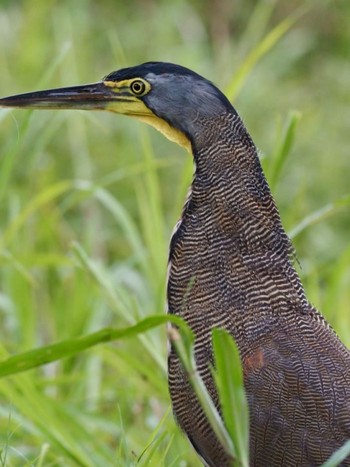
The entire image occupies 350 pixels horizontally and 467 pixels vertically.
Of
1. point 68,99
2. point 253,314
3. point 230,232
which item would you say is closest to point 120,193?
point 68,99

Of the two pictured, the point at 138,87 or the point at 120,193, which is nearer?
the point at 138,87

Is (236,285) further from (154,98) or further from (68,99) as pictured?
(68,99)

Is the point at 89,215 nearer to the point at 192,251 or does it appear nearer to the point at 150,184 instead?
the point at 150,184

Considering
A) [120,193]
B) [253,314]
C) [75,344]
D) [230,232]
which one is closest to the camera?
[75,344]

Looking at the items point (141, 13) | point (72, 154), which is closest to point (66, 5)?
point (141, 13)

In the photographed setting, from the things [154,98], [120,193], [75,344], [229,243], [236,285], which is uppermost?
[120,193]

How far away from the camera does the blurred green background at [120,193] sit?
3939 millimetres

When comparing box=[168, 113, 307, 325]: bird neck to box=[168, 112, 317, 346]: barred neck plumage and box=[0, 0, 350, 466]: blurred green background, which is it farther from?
box=[0, 0, 350, 466]: blurred green background

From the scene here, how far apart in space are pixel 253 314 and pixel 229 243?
0.22 meters

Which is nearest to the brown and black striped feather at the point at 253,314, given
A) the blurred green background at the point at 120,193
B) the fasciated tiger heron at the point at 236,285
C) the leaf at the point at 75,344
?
the fasciated tiger heron at the point at 236,285

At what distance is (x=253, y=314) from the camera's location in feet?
10.6

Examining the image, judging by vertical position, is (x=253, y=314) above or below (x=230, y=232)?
below

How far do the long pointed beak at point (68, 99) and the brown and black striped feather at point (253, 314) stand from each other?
30cm

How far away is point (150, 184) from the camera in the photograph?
438 cm
